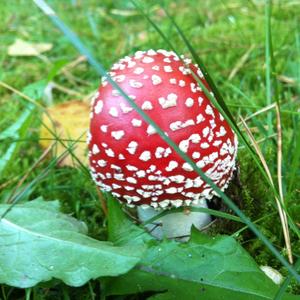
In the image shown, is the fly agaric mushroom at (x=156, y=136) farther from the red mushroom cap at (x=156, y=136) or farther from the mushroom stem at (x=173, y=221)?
the mushroom stem at (x=173, y=221)

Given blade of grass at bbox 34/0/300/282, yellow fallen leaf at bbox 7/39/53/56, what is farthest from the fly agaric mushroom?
yellow fallen leaf at bbox 7/39/53/56

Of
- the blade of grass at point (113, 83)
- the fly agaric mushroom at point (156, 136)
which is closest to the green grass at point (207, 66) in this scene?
the fly agaric mushroom at point (156, 136)

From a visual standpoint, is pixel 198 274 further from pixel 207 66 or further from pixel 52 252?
pixel 207 66

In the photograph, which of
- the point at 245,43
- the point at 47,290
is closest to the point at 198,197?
the point at 47,290

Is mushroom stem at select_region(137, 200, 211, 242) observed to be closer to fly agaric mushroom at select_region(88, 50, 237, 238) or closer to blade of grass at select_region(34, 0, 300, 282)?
fly agaric mushroom at select_region(88, 50, 237, 238)

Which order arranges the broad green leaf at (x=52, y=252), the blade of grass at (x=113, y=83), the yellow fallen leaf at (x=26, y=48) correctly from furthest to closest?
the yellow fallen leaf at (x=26, y=48), the broad green leaf at (x=52, y=252), the blade of grass at (x=113, y=83)

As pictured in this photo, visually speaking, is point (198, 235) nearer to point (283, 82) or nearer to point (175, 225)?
point (175, 225)
